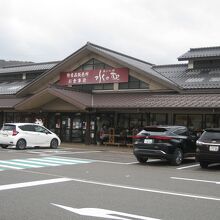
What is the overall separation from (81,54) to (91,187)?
21.8 metres

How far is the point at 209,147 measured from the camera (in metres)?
15.2

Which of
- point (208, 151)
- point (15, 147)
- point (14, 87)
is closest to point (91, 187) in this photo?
point (208, 151)

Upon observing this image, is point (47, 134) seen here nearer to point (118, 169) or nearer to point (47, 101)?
point (47, 101)

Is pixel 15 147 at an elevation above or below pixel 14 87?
below

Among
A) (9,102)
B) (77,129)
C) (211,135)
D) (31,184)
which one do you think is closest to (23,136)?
(77,129)

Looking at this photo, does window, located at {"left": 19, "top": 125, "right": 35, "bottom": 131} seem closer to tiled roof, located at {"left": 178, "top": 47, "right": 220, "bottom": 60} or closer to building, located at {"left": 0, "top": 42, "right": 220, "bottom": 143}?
building, located at {"left": 0, "top": 42, "right": 220, "bottom": 143}

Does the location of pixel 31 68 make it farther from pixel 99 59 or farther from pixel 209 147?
pixel 209 147

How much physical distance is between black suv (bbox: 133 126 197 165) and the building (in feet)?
20.4

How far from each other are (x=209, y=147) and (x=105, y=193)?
679cm

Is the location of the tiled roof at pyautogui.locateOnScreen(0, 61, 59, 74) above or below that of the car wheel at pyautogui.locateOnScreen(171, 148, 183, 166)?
above

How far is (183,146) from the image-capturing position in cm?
1711

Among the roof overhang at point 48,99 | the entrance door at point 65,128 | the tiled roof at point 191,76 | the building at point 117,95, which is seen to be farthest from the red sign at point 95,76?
the tiled roof at point 191,76

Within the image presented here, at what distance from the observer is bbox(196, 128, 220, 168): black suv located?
14984 millimetres

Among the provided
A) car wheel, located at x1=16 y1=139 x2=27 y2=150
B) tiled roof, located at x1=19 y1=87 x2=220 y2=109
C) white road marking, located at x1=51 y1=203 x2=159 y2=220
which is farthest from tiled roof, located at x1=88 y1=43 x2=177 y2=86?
white road marking, located at x1=51 y1=203 x2=159 y2=220
